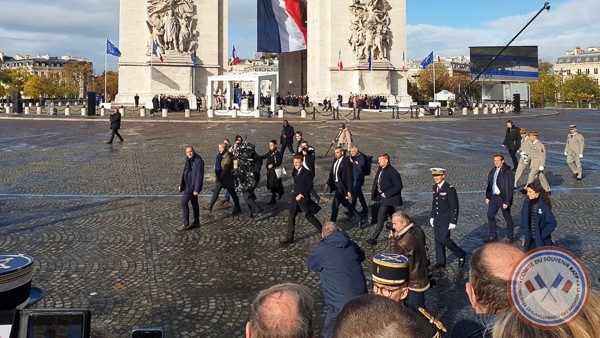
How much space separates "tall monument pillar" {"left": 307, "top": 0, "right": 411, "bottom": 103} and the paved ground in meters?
24.1

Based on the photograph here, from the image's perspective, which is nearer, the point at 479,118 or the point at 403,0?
the point at 479,118

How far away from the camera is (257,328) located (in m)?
2.09

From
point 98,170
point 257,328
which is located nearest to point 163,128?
point 98,170

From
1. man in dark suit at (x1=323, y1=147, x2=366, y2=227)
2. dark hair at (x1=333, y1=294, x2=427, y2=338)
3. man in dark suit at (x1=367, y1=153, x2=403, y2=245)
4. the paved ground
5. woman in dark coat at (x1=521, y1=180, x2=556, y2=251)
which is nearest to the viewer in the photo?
dark hair at (x1=333, y1=294, x2=427, y2=338)

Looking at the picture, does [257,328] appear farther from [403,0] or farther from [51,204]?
[403,0]

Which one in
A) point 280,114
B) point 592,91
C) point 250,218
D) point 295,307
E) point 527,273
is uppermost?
point 592,91

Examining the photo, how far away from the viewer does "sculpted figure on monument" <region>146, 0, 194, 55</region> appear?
36969mm

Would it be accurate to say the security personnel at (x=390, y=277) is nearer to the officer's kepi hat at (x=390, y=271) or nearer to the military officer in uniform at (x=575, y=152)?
the officer's kepi hat at (x=390, y=271)

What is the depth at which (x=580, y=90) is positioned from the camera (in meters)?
84.8

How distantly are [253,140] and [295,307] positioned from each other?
60.9 ft

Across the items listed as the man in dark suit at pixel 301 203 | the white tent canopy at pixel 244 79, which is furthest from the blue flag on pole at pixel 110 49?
the man in dark suit at pixel 301 203

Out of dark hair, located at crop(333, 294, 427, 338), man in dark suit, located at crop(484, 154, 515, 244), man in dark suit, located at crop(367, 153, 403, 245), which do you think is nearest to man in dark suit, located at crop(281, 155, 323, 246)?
man in dark suit, located at crop(367, 153, 403, 245)

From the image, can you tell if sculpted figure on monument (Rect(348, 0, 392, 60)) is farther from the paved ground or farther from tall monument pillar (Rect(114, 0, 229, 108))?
the paved ground

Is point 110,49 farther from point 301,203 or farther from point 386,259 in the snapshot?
point 386,259
